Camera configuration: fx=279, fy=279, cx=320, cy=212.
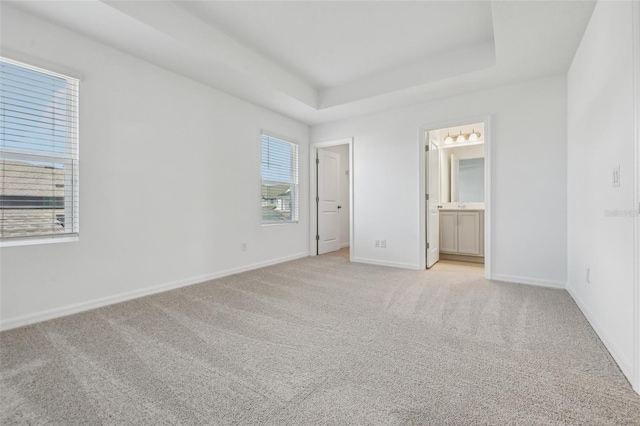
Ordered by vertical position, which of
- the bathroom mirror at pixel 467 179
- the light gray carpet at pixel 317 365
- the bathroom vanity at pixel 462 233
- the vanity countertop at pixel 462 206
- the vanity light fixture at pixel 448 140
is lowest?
the light gray carpet at pixel 317 365

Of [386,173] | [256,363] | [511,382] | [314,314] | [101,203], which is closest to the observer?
[511,382]

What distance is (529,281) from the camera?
129 inches

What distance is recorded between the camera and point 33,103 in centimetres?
225

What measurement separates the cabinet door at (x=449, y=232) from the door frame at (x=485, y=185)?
1183 millimetres

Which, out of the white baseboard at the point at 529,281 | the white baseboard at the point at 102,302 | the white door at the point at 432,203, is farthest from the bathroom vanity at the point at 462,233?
the white baseboard at the point at 102,302

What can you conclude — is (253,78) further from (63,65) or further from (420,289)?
(420,289)

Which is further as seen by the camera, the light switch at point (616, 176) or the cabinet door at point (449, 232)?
the cabinet door at point (449, 232)

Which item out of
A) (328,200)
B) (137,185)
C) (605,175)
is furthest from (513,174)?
(137,185)

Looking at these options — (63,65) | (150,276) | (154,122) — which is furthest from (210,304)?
(63,65)

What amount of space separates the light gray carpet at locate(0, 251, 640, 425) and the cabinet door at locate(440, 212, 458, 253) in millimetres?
2196

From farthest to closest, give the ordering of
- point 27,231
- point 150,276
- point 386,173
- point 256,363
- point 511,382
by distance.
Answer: point 386,173 → point 150,276 → point 27,231 → point 256,363 → point 511,382

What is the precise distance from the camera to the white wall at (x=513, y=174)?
3.14m

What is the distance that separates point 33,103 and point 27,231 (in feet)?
3.38

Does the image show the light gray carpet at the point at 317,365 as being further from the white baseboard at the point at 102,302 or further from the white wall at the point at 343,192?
the white wall at the point at 343,192
